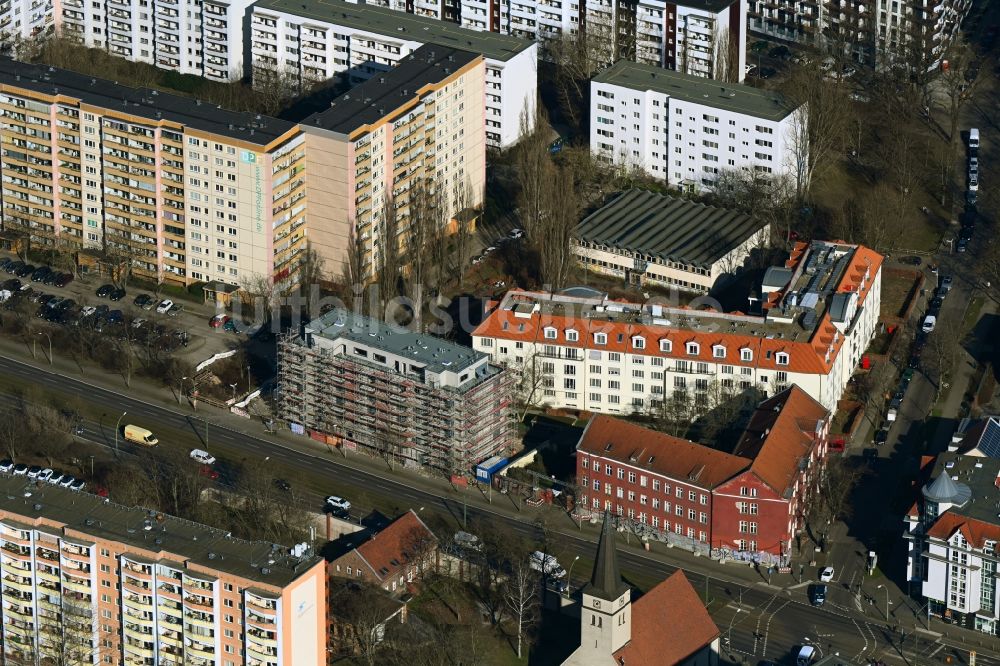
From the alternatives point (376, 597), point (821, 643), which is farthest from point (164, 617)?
point (821, 643)

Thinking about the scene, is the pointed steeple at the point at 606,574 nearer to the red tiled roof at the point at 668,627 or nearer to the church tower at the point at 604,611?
the church tower at the point at 604,611

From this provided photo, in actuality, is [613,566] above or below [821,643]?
above

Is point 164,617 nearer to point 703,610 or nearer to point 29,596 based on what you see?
point 29,596

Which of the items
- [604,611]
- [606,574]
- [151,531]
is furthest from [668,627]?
[151,531]

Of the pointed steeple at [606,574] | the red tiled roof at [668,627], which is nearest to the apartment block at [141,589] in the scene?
the pointed steeple at [606,574]

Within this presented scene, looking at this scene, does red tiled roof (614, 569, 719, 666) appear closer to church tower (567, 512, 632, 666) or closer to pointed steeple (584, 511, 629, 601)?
church tower (567, 512, 632, 666)

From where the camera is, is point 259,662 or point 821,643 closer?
point 259,662

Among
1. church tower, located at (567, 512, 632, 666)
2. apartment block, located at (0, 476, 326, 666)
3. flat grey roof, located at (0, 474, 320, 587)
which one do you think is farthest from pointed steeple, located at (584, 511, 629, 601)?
flat grey roof, located at (0, 474, 320, 587)
